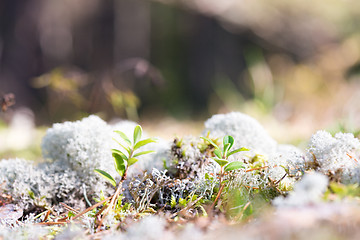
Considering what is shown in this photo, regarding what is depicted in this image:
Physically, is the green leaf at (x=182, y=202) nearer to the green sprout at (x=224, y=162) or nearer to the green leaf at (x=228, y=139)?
the green sprout at (x=224, y=162)

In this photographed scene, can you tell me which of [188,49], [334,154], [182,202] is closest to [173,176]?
[182,202]

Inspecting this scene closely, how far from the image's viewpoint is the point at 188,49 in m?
7.42

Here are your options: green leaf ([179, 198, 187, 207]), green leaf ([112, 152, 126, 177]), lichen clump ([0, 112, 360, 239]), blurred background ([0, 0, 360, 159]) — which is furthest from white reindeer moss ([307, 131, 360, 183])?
blurred background ([0, 0, 360, 159])

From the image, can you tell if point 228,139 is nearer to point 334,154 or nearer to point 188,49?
point 334,154

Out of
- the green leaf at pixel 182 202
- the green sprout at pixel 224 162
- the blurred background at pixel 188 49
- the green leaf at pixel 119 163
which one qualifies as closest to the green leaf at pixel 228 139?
the green sprout at pixel 224 162

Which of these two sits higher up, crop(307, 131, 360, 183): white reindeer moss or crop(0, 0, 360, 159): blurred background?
crop(0, 0, 360, 159): blurred background

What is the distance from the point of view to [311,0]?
6434 millimetres

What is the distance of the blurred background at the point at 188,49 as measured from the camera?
16.3ft

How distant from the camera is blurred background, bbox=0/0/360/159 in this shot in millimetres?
4969

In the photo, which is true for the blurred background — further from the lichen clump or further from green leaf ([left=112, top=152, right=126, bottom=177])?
green leaf ([left=112, top=152, right=126, bottom=177])

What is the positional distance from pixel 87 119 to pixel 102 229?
0.51m

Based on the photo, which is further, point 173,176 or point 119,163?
point 173,176

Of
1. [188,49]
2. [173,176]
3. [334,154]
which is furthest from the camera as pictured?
[188,49]

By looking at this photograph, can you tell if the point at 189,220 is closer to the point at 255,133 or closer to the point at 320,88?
the point at 255,133
